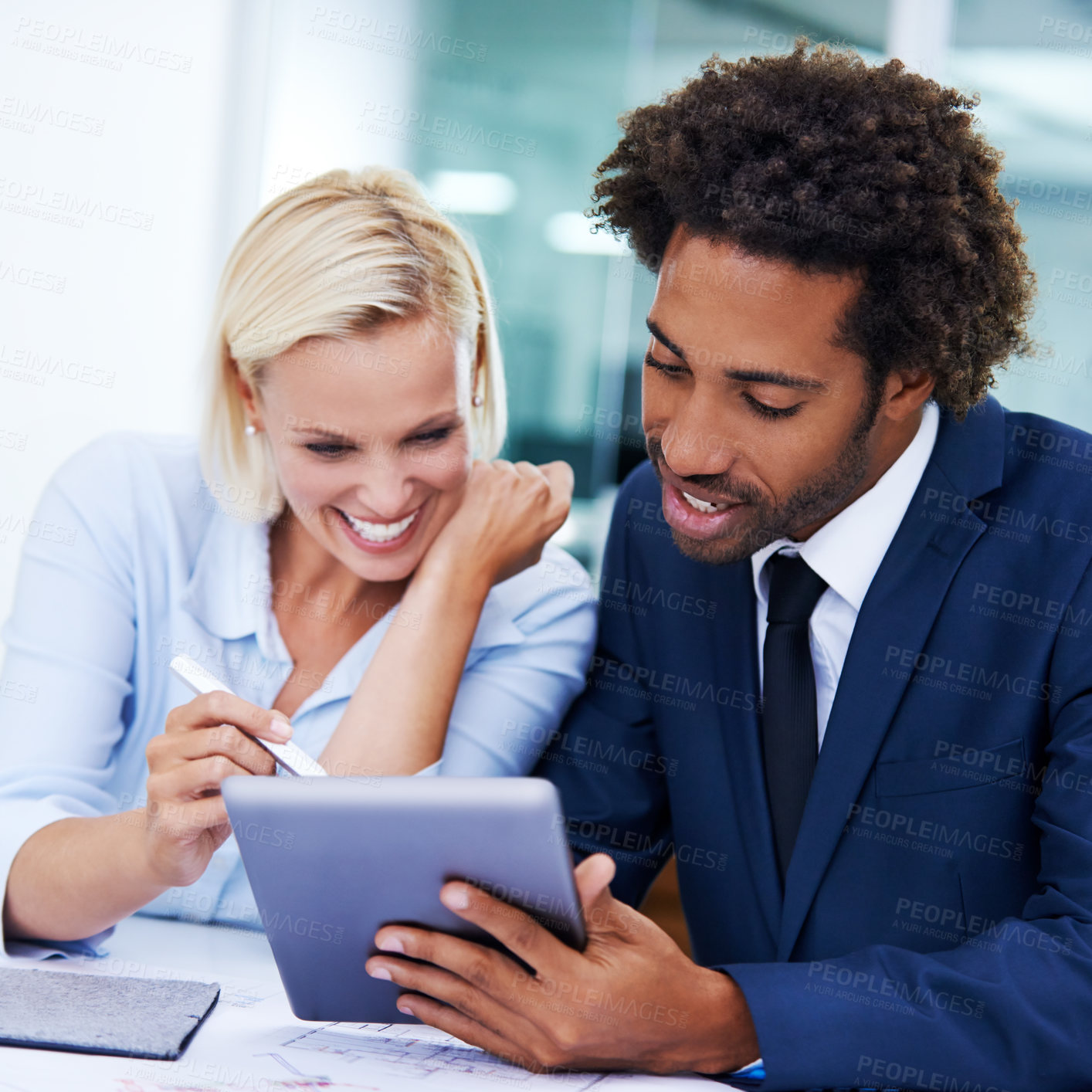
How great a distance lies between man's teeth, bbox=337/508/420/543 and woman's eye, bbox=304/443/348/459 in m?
0.09

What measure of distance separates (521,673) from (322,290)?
0.54 metres

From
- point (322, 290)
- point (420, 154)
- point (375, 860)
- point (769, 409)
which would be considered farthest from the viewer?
point (420, 154)

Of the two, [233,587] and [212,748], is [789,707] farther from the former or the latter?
[233,587]

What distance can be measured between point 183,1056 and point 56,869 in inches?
14.1

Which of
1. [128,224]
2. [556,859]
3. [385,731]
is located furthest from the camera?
[128,224]

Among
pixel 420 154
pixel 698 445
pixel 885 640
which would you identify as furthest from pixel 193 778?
pixel 420 154

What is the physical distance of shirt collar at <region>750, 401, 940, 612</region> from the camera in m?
1.31

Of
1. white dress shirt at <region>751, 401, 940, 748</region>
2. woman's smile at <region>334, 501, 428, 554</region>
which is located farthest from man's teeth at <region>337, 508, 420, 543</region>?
white dress shirt at <region>751, 401, 940, 748</region>

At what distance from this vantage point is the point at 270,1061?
908 millimetres

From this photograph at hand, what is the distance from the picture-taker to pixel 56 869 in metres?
1.18

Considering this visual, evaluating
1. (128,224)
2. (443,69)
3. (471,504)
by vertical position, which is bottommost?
(471,504)

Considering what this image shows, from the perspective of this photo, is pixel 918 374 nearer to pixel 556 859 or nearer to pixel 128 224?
pixel 556 859

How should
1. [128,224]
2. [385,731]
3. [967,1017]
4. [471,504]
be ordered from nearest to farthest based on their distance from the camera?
[967,1017] → [385,731] → [471,504] → [128,224]

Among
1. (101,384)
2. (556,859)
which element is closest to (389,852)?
(556,859)
